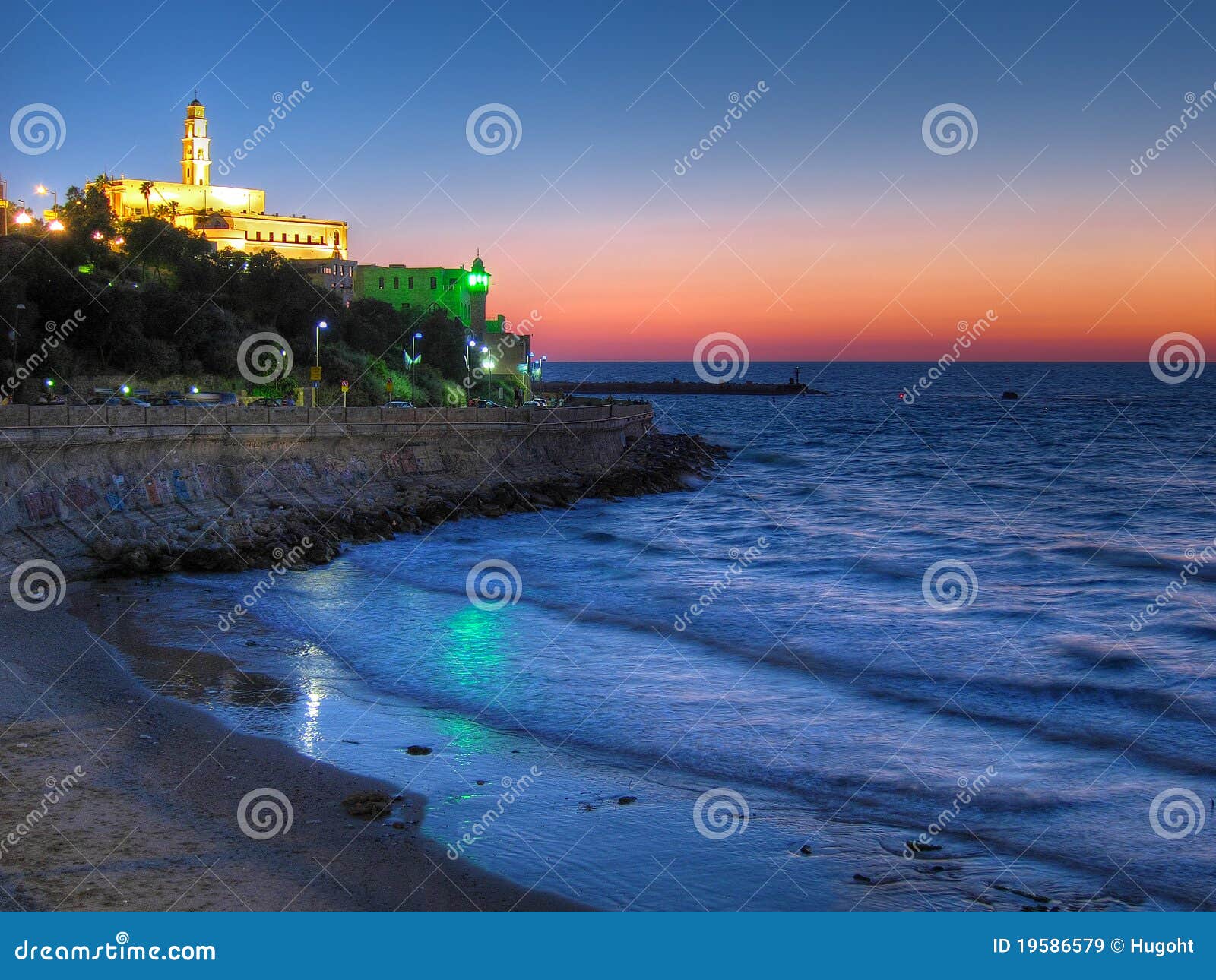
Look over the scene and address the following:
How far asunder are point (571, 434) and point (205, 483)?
83.5 feet

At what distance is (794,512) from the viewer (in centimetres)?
5078

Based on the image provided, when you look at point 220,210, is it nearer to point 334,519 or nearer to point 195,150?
point 195,150

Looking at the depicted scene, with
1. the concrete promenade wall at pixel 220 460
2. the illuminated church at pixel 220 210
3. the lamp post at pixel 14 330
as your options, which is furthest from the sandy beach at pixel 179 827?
the illuminated church at pixel 220 210

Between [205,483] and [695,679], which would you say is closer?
[695,679]

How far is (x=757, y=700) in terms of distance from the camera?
57.6 ft

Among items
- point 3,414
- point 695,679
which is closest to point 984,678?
point 695,679

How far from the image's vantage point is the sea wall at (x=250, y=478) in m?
25.2

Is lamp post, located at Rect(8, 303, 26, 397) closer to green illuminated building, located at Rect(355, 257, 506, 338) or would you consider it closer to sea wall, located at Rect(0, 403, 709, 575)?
sea wall, located at Rect(0, 403, 709, 575)

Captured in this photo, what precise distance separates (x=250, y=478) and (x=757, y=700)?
21.4 metres

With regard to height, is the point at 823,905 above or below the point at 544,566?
below

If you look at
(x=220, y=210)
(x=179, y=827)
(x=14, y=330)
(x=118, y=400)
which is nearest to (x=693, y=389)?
(x=220, y=210)

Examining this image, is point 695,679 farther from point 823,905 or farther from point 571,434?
point 571,434

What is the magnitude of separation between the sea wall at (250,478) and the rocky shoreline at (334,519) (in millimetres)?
64

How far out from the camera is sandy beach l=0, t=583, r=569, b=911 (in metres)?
9.36
